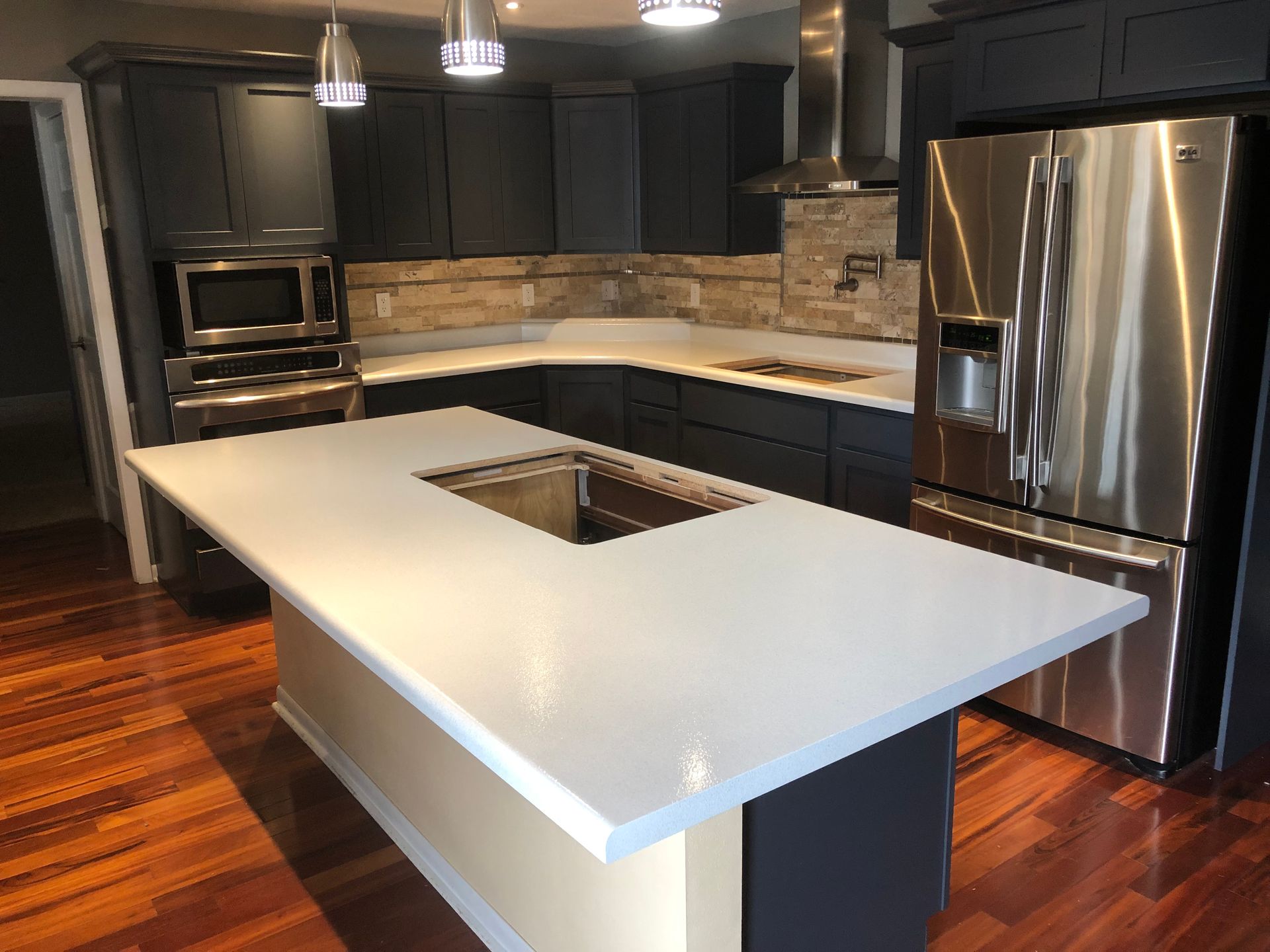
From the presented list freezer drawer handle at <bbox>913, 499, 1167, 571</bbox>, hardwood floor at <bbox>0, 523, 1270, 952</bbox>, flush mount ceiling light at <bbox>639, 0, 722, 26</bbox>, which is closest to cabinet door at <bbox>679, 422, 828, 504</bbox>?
freezer drawer handle at <bbox>913, 499, 1167, 571</bbox>

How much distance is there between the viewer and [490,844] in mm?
2115

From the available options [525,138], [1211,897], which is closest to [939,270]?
[1211,897]

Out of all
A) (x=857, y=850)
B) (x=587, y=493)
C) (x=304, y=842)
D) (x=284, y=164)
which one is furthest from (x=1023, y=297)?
(x=284, y=164)

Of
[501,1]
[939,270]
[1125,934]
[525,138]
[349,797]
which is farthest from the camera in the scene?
[525,138]

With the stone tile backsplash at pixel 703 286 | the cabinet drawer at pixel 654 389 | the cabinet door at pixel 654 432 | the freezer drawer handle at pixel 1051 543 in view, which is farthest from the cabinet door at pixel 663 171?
the freezer drawer handle at pixel 1051 543

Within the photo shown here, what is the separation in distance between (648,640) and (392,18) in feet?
12.7

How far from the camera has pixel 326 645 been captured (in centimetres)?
Answer: 278

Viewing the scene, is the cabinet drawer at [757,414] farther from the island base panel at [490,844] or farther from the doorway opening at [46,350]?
the doorway opening at [46,350]

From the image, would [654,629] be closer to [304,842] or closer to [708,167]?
[304,842]

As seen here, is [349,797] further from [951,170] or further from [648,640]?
[951,170]

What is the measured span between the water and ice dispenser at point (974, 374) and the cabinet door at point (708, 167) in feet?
5.64

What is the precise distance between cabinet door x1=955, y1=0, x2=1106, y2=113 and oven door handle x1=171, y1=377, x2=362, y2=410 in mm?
2566

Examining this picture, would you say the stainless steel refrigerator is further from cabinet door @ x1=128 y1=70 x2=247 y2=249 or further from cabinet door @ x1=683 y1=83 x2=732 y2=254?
cabinet door @ x1=128 y1=70 x2=247 y2=249

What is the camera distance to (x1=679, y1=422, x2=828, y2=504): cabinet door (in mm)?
3877
